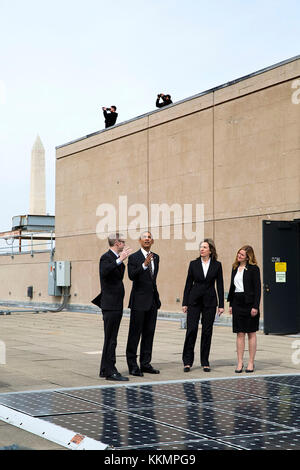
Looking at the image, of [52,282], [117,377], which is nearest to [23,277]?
[52,282]

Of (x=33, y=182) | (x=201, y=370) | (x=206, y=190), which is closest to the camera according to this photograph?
(x=201, y=370)

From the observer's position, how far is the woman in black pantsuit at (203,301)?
9.99 m

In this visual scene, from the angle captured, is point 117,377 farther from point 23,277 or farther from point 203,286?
point 23,277

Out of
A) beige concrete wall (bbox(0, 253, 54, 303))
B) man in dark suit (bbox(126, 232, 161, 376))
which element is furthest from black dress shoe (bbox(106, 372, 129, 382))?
beige concrete wall (bbox(0, 253, 54, 303))

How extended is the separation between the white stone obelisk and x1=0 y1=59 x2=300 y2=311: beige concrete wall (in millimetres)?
22361

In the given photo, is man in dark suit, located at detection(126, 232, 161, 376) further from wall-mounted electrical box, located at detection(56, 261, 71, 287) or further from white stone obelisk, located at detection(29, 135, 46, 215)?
white stone obelisk, located at detection(29, 135, 46, 215)

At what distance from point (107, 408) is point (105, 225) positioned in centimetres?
1857

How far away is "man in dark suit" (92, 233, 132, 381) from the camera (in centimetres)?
898

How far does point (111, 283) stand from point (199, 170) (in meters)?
11.9

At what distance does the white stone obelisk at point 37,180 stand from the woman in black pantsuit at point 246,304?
40680mm

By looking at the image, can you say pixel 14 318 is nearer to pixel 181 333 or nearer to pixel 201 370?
pixel 181 333

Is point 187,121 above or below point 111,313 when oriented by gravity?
above

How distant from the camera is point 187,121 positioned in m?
21.2
